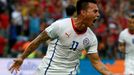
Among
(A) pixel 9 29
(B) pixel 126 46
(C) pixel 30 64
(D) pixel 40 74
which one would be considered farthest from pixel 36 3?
(D) pixel 40 74

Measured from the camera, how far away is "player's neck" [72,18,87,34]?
7.42 m

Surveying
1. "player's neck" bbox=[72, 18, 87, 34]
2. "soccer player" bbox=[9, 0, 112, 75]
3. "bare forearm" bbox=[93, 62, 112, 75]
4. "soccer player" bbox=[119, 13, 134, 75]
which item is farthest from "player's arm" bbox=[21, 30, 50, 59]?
"soccer player" bbox=[119, 13, 134, 75]

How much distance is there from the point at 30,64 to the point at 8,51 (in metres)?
2.76

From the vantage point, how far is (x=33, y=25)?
17.3m

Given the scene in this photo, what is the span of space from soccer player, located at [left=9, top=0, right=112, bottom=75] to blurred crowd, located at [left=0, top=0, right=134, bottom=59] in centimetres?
853

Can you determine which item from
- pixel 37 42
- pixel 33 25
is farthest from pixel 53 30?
pixel 33 25

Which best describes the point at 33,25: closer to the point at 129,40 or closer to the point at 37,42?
the point at 129,40

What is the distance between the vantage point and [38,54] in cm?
1581

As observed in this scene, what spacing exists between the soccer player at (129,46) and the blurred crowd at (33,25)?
163 inches

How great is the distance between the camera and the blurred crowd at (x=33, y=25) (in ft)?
55.7

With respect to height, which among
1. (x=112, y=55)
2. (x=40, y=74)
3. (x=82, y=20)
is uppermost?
(x=82, y=20)

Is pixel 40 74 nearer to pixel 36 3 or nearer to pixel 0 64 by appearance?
pixel 0 64

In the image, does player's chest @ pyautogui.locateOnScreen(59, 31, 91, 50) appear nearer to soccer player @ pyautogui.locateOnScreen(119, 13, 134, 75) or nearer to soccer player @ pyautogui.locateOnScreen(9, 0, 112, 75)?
soccer player @ pyautogui.locateOnScreen(9, 0, 112, 75)

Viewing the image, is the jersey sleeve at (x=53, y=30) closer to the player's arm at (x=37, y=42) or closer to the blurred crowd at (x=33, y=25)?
the player's arm at (x=37, y=42)
